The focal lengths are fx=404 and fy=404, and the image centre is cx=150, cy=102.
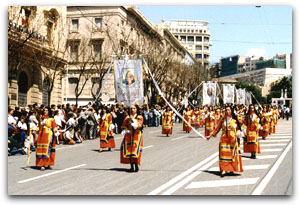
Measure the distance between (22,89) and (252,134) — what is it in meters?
11.0

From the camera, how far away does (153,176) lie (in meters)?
9.82

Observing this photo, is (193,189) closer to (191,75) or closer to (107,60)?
(107,60)

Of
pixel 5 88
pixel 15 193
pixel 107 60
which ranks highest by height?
pixel 107 60

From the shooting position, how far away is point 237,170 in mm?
9836

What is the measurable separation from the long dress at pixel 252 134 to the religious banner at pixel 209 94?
1366 centimetres

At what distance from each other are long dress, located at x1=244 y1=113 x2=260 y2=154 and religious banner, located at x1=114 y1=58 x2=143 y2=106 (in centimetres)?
458

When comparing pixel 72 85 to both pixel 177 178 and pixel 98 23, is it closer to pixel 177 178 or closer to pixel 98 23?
pixel 98 23

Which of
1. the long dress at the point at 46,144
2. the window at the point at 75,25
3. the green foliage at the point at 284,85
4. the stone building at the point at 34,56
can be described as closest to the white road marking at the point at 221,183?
the green foliage at the point at 284,85

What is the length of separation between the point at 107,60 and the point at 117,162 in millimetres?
19359

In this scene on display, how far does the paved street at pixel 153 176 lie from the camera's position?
8.30m

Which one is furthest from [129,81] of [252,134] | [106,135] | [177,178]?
[252,134]

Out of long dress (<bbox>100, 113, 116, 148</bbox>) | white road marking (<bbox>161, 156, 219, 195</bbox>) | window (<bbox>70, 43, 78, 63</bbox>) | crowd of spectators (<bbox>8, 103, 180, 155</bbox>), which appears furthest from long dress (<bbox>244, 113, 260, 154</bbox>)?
window (<bbox>70, 43, 78, 63</bbox>)

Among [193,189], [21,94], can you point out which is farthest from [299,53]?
[21,94]

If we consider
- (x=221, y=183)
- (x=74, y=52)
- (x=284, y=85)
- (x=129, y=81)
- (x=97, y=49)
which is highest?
(x=97, y=49)
